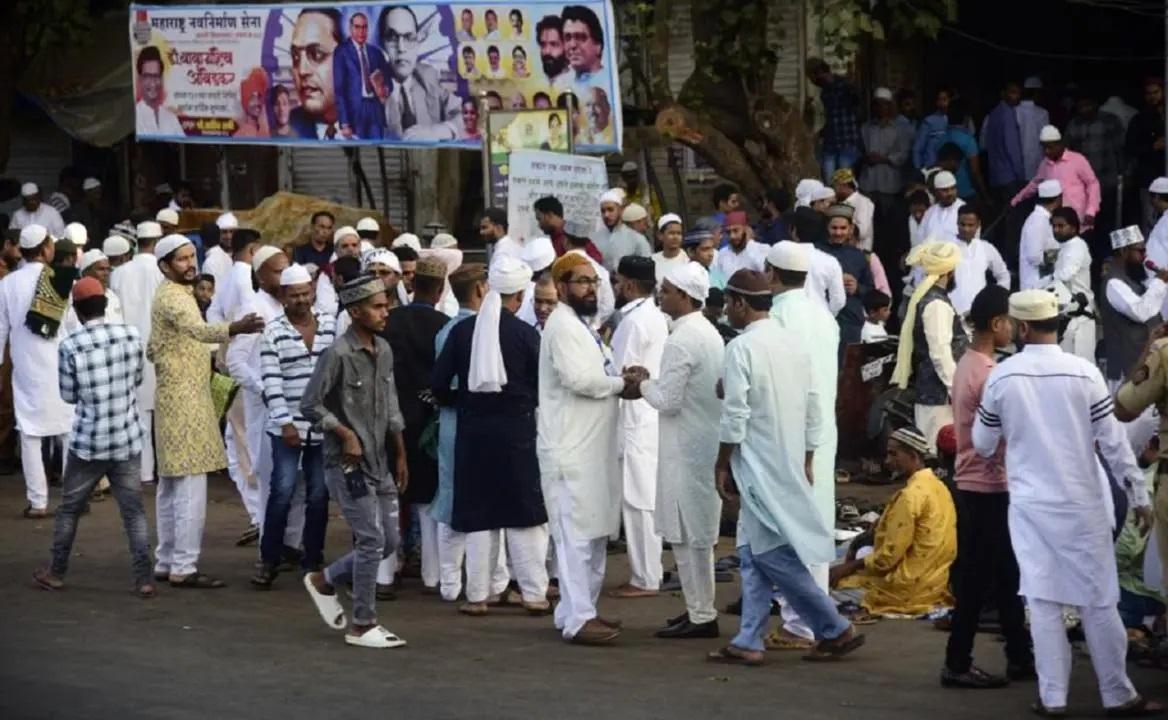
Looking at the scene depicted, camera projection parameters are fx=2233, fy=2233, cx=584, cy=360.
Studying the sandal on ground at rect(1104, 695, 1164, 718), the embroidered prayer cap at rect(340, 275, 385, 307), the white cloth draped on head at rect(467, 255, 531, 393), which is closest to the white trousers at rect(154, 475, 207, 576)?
the white cloth draped on head at rect(467, 255, 531, 393)

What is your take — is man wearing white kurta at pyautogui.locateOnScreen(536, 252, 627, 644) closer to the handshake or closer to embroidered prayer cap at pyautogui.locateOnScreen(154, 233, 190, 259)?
the handshake

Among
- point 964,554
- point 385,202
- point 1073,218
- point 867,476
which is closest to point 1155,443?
point 964,554

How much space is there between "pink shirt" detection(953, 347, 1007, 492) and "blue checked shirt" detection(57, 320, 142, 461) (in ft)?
15.2

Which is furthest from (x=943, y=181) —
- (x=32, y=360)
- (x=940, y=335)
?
(x=32, y=360)

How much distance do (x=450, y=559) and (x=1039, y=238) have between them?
25.3 feet

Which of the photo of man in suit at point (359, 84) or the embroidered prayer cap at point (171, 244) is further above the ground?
the photo of man in suit at point (359, 84)

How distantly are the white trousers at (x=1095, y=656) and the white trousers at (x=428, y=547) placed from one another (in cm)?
421

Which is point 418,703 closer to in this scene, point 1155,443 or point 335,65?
point 1155,443

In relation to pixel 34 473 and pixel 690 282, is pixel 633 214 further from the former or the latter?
pixel 690 282

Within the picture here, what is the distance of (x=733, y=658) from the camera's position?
33.8ft

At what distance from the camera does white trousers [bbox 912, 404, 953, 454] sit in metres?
14.5

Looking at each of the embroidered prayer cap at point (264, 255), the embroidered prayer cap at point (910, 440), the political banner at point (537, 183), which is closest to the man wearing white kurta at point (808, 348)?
the embroidered prayer cap at point (910, 440)

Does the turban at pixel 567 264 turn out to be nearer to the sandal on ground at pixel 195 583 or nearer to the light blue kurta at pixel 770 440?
the light blue kurta at pixel 770 440

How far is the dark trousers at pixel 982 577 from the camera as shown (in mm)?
9688
